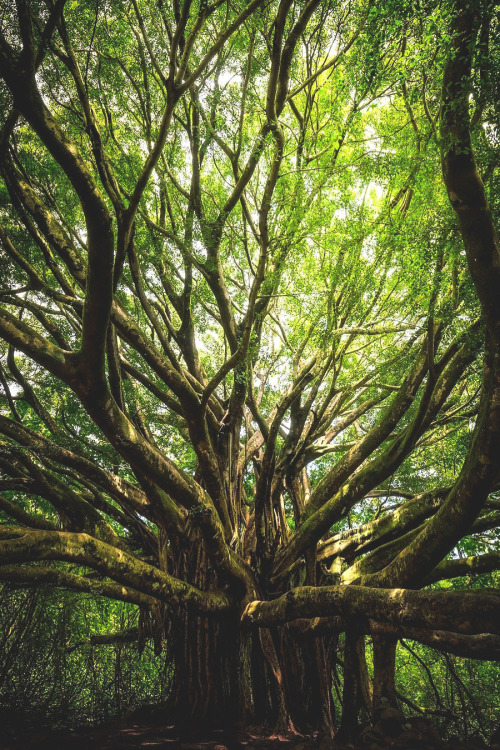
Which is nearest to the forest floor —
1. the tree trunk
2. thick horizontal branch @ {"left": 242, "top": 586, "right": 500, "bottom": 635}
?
the tree trunk

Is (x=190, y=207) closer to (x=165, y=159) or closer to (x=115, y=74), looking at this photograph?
(x=165, y=159)

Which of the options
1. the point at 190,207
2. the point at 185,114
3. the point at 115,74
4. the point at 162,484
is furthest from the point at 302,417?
the point at 115,74

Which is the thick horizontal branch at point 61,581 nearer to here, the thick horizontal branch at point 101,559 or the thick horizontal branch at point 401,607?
the thick horizontal branch at point 101,559

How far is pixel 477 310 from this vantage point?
2873 millimetres

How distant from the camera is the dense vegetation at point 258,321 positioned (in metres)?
2.17

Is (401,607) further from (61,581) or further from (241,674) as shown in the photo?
(241,674)

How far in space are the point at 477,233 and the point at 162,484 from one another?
289cm

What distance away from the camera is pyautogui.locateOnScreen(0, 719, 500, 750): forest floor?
6.83 ft

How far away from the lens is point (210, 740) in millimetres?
3082

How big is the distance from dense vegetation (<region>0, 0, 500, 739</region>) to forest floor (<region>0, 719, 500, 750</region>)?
381 millimetres

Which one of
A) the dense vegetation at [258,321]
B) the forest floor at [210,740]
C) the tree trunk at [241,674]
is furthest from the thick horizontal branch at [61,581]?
the forest floor at [210,740]

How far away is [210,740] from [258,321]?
3.95m

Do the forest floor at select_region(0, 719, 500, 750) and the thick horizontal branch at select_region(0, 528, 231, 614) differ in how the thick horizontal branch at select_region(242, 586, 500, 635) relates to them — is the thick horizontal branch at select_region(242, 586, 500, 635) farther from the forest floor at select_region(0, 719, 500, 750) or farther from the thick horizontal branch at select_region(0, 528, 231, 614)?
the thick horizontal branch at select_region(0, 528, 231, 614)

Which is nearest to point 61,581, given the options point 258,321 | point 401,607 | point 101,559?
point 101,559
